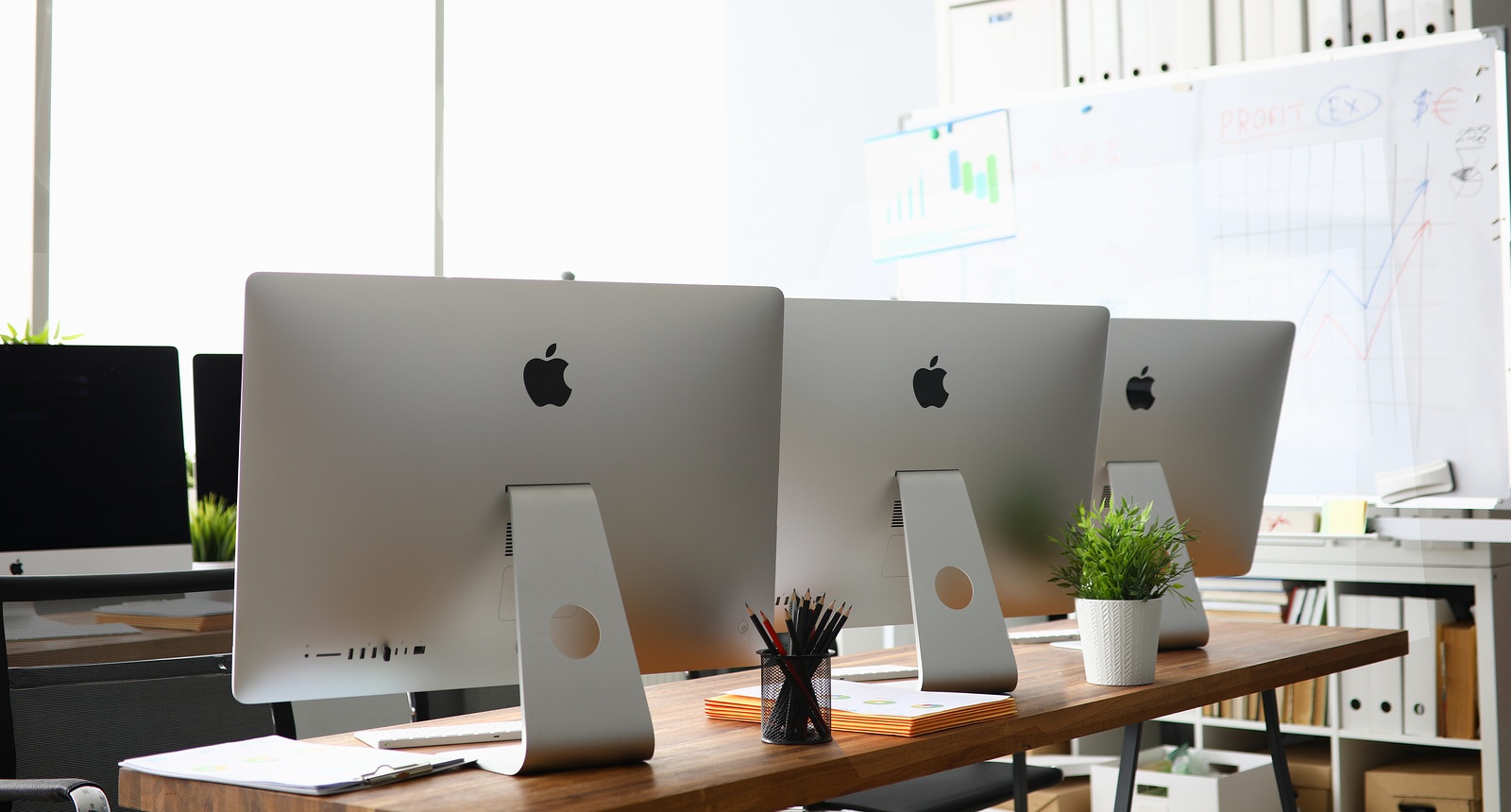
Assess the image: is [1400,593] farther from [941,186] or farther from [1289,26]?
[941,186]

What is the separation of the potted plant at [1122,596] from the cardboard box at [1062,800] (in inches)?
69.0

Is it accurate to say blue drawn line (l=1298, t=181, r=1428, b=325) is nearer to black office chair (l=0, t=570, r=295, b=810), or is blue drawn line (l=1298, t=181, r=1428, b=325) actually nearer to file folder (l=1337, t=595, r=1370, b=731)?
file folder (l=1337, t=595, r=1370, b=731)

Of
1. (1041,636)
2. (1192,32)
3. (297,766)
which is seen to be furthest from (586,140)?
(297,766)

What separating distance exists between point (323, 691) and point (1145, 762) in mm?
2365

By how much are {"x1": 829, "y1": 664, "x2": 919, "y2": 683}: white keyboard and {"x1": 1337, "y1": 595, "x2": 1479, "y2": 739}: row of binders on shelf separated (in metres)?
1.70

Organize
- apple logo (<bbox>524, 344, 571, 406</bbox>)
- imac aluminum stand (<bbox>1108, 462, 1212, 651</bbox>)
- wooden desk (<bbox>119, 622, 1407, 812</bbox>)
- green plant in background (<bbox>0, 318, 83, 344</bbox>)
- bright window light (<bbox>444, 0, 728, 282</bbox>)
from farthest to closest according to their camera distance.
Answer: bright window light (<bbox>444, 0, 728, 282</bbox>) < green plant in background (<bbox>0, 318, 83, 344</bbox>) < imac aluminum stand (<bbox>1108, 462, 1212, 651</bbox>) < apple logo (<bbox>524, 344, 571, 406</bbox>) < wooden desk (<bbox>119, 622, 1407, 812</bbox>)

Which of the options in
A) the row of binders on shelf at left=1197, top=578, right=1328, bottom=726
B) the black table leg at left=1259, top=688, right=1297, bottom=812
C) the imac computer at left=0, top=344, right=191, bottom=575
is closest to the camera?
the black table leg at left=1259, top=688, right=1297, bottom=812

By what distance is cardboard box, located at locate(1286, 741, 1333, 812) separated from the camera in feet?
9.50

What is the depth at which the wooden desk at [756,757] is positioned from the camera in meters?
0.99

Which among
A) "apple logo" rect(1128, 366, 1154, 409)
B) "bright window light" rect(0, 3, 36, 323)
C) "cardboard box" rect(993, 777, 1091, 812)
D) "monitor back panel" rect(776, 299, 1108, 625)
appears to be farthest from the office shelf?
"bright window light" rect(0, 3, 36, 323)

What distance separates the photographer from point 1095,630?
146 cm

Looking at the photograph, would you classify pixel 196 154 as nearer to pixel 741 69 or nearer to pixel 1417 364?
pixel 741 69

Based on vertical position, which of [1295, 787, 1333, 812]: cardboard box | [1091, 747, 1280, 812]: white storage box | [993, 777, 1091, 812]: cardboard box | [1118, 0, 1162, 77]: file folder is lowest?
[993, 777, 1091, 812]: cardboard box

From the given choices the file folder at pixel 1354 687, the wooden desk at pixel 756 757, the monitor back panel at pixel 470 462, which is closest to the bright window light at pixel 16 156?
the wooden desk at pixel 756 757
